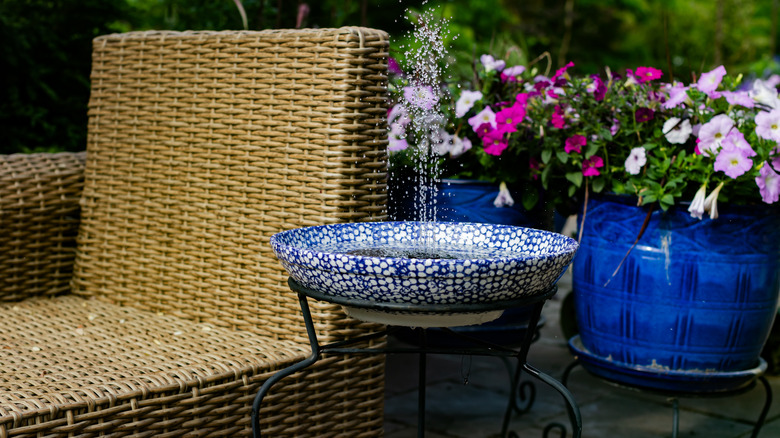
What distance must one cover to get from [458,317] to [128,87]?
117 cm

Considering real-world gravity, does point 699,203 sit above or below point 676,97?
below

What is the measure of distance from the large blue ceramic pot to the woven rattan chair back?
0.59 meters

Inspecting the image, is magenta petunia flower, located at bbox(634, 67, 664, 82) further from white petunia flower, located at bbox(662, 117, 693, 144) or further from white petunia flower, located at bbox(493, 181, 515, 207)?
white petunia flower, located at bbox(493, 181, 515, 207)

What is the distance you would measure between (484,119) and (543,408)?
3.43 feet

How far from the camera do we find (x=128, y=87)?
6.33 ft

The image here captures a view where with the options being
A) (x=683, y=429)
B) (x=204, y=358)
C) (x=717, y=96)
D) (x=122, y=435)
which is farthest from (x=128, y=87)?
(x=683, y=429)

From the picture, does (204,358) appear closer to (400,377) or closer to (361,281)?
(361,281)

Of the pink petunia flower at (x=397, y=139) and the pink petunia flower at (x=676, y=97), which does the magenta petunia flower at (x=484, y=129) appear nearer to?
the pink petunia flower at (x=397, y=139)

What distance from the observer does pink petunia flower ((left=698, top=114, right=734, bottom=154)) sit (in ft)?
5.51

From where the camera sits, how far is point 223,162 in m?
1.75

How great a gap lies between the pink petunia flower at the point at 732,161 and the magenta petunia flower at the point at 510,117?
451 mm

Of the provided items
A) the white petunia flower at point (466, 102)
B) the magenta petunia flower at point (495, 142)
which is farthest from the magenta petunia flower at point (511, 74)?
the magenta petunia flower at point (495, 142)

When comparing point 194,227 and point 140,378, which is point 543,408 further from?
point 140,378

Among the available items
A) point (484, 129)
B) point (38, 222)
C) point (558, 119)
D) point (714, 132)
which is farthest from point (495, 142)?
point (38, 222)
